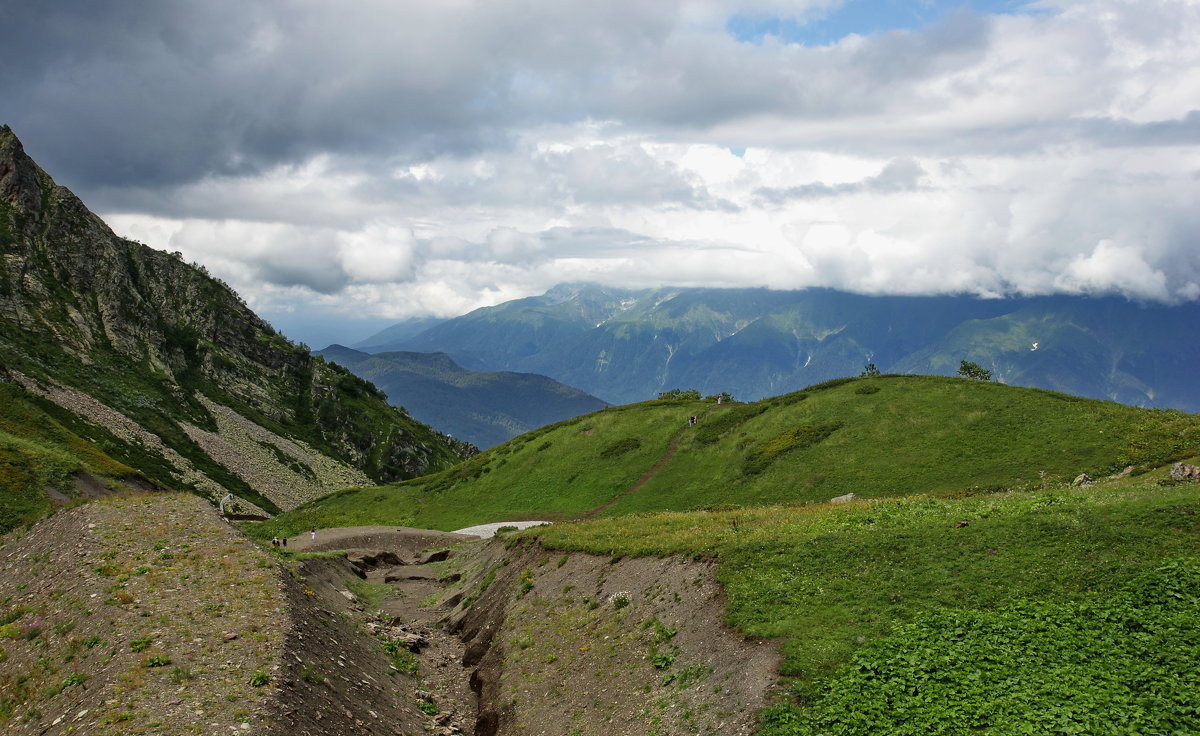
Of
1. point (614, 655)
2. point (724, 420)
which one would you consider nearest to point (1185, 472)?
point (614, 655)

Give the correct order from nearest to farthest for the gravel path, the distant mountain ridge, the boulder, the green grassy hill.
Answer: the boulder
the green grassy hill
the gravel path
the distant mountain ridge

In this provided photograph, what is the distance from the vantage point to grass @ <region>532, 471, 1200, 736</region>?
59.5 feet

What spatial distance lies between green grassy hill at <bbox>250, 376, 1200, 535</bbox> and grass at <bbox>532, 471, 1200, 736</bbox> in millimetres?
21185

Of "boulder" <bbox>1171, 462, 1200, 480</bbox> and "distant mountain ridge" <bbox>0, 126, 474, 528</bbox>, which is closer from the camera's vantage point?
"boulder" <bbox>1171, 462, 1200, 480</bbox>

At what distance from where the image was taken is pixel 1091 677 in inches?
712

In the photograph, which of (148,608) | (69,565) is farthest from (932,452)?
(69,565)

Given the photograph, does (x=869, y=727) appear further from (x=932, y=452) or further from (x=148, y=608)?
(x=932, y=452)

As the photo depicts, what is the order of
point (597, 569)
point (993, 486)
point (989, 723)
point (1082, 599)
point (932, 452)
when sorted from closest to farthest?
point (989, 723)
point (1082, 599)
point (597, 569)
point (993, 486)
point (932, 452)

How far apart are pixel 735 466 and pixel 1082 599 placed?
4757 centimetres

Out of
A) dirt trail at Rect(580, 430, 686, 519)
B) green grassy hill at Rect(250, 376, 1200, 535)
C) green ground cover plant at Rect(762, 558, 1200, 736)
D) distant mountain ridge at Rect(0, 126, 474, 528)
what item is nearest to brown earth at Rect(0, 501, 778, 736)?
green ground cover plant at Rect(762, 558, 1200, 736)

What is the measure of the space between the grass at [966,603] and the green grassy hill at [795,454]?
69.5 feet

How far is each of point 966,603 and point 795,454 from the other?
43.8m

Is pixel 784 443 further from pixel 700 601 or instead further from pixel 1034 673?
pixel 1034 673

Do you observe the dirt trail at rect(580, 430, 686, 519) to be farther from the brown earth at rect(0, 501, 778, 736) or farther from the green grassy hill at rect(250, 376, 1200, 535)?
the brown earth at rect(0, 501, 778, 736)
